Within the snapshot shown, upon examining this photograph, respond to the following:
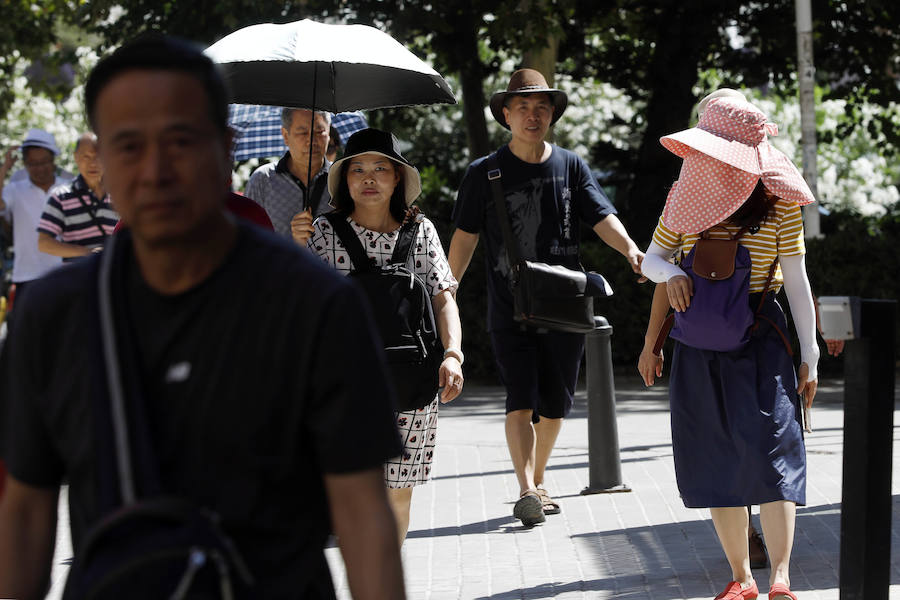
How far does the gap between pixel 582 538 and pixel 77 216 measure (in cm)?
385

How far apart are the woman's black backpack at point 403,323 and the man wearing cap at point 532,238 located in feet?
5.81

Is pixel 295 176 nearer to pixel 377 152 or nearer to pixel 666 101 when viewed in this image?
pixel 377 152

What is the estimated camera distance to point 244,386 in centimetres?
202

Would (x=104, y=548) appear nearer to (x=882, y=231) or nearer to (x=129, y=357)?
(x=129, y=357)

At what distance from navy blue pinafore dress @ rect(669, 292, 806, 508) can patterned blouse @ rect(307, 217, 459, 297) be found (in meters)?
0.94

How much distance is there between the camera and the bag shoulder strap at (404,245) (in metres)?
5.24

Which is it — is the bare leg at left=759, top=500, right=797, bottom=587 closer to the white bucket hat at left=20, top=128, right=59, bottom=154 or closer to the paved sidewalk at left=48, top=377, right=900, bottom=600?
the paved sidewalk at left=48, top=377, right=900, bottom=600

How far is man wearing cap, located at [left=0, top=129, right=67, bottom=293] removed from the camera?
10008 mm

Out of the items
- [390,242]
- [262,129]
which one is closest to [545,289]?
[390,242]

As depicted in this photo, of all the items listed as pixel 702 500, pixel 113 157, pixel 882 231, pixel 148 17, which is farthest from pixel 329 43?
pixel 148 17

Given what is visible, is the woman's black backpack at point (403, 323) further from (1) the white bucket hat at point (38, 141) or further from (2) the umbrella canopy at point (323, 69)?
(1) the white bucket hat at point (38, 141)

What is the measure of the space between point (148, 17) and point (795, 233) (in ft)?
44.1

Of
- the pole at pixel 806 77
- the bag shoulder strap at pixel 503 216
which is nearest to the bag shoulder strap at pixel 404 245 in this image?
the bag shoulder strap at pixel 503 216

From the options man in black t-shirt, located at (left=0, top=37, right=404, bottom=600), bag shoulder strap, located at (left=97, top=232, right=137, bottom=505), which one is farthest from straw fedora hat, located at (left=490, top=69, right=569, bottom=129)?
bag shoulder strap, located at (left=97, top=232, right=137, bottom=505)
